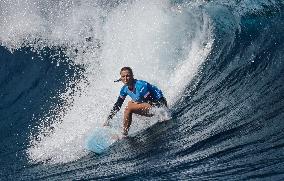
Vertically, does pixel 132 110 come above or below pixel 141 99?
below

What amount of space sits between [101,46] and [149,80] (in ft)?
11.6

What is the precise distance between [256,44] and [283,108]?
13.8 ft

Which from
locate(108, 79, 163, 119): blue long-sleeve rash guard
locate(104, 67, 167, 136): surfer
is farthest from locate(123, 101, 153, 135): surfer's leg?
locate(108, 79, 163, 119): blue long-sleeve rash guard

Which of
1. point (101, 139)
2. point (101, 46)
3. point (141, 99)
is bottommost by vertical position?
point (101, 139)

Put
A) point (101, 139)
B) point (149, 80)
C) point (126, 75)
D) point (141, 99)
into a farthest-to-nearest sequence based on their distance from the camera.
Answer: point (149, 80)
point (141, 99)
point (101, 139)
point (126, 75)

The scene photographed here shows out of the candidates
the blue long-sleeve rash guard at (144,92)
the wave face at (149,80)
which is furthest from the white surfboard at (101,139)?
the blue long-sleeve rash guard at (144,92)

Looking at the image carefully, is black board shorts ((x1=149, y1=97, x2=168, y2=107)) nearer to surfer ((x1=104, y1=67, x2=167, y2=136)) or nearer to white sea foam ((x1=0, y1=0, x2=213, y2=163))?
surfer ((x1=104, y1=67, x2=167, y2=136))

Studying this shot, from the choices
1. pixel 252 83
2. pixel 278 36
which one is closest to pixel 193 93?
pixel 252 83

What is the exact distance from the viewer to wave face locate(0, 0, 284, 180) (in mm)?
6625

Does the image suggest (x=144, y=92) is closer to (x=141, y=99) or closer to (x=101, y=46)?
(x=141, y=99)

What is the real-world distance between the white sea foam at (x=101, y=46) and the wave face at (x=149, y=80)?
3 centimetres

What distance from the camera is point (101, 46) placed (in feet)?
47.1

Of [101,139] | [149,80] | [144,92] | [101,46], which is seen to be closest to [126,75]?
[144,92]

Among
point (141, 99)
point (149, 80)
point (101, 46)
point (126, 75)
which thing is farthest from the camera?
point (101, 46)
